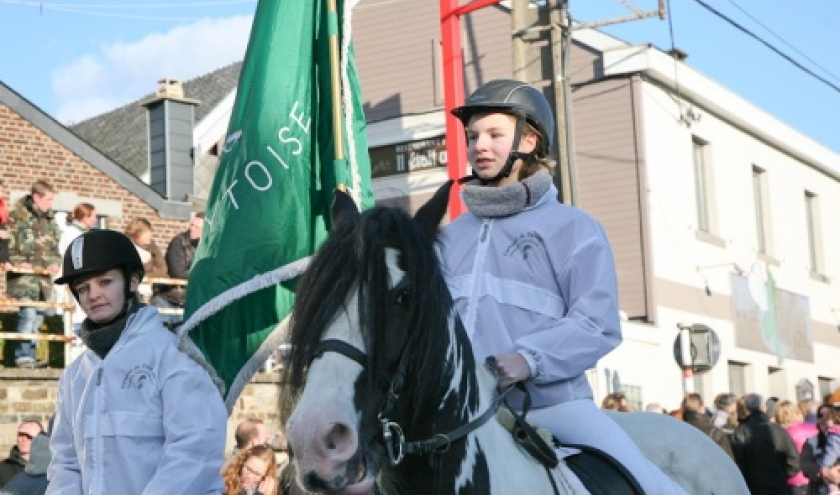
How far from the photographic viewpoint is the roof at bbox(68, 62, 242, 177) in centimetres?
3566

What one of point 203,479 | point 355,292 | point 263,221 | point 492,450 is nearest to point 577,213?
point 492,450

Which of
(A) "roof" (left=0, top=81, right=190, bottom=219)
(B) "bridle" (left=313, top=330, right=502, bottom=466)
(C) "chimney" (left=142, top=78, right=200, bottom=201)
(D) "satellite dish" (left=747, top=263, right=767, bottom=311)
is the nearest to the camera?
(B) "bridle" (left=313, top=330, right=502, bottom=466)

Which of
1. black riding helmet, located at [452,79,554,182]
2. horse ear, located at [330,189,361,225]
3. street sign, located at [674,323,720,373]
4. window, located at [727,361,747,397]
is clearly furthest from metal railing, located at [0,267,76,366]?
window, located at [727,361,747,397]

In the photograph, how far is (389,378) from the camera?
379 centimetres

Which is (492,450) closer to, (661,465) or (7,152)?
(661,465)

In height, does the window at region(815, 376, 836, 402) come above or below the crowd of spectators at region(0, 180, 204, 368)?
below

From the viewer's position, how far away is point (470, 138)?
5.02 meters

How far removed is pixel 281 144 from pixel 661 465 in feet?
9.21

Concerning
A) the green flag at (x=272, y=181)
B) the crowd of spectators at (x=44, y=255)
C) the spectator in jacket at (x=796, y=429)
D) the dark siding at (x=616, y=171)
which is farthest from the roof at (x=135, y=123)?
the green flag at (x=272, y=181)

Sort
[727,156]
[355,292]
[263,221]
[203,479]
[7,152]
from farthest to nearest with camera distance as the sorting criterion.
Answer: [727,156], [7,152], [263,221], [203,479], [355,292]

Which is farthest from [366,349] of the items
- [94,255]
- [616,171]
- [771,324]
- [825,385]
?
[825,385]

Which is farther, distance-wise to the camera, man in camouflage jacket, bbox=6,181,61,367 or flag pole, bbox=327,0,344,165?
man in camouflage jacket, bbox=6,181,61,367

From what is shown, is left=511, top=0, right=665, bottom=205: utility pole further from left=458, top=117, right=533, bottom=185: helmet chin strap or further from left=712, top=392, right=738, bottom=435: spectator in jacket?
left=458, top=117, right=533, bottom=185: helmet chin strap

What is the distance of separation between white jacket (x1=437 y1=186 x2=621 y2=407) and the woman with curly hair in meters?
5.35
